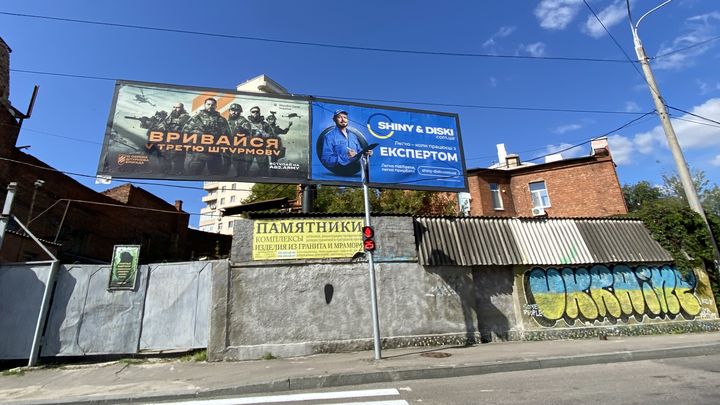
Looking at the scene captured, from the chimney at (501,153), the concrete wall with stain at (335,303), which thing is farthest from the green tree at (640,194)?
the concrete wall with stain at (335,303)

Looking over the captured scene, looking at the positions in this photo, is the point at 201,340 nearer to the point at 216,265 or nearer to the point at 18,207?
the point at 216,265

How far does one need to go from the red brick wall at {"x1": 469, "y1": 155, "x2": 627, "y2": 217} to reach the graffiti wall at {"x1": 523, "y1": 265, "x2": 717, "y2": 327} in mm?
12689

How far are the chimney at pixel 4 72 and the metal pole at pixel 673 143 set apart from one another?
26231mm

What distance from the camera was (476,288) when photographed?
1123 cm

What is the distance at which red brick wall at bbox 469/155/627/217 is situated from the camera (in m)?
24.2

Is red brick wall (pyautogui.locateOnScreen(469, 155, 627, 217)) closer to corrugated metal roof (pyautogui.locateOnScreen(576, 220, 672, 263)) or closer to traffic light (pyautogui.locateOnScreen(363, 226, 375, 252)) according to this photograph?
corrugated metal roof (pyautogui.locateOnScreen(576, 220, 672, 263))

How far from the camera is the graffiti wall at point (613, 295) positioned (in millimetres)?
11359

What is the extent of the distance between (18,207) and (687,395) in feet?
73.1

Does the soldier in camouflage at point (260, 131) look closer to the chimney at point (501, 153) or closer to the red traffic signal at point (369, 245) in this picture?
the red traffic signal at point (369, 245)

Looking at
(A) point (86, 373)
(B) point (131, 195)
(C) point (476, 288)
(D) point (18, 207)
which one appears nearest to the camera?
(A) point (86, 373)

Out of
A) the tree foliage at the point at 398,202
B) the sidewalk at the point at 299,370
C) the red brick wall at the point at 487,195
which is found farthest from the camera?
the red brick wall at the point at 487,195

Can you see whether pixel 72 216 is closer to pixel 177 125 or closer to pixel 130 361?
pixel 177 125

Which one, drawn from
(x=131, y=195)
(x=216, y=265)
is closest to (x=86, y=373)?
(x=216, y=265)

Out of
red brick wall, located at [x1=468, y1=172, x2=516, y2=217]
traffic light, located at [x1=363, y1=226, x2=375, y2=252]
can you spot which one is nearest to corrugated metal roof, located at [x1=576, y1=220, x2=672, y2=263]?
traffic light, located at [x1=363, y1=226, x2=375, y2=252]
